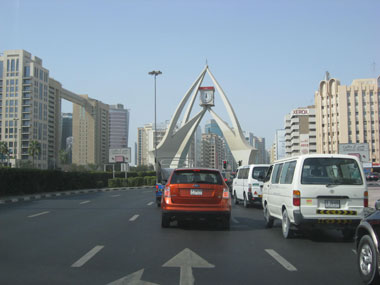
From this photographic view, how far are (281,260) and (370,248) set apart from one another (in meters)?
1.99

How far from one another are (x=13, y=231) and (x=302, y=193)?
693 cm

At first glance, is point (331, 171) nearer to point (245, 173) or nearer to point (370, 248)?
point (370, 248)

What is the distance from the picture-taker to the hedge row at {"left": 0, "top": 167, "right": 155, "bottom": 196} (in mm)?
26078

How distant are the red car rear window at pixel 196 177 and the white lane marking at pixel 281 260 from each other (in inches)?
125

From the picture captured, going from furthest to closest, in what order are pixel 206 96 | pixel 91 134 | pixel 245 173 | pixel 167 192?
pixel 91 134 < pixel 206 96 < pixel 245 173 < pixel 167 192

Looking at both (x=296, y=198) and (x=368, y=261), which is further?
(x=296, y=198)

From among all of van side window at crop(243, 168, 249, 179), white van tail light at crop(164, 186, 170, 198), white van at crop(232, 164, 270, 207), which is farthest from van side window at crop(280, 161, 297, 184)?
van side window at crop(243, 168, 249, 179)

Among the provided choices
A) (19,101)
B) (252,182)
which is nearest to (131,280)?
(252,182)

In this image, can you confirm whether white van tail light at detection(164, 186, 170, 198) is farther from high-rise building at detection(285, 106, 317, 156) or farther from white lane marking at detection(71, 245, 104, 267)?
high-rise building at detection(285, 106, 317, 156)

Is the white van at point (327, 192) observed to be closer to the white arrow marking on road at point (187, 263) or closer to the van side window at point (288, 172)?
the van side window at point (288, 172)

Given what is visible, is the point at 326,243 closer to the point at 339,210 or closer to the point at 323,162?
A: the point at 339,210

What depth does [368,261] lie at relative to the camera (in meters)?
5.49

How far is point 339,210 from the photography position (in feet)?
29.1

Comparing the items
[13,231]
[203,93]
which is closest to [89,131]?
[203,93]
